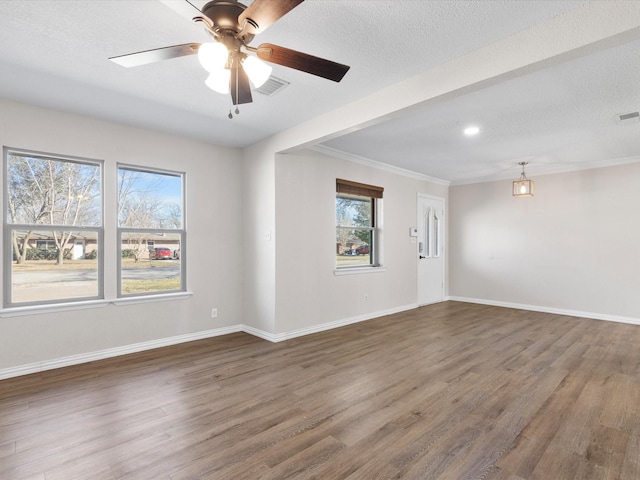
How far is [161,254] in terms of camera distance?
423 centimetres

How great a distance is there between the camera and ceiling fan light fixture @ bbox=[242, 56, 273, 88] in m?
1.84

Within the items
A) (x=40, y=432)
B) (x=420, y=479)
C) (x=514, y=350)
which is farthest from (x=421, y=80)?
(x=40, y=432)

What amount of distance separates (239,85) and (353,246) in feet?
12.5

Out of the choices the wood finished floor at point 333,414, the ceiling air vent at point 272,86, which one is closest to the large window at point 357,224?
the wood finished floor at point 333,414

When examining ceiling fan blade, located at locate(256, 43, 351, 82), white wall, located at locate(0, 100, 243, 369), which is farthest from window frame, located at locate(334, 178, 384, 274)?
ceiling fan blade, located at locate(256, 43, 351, 82)

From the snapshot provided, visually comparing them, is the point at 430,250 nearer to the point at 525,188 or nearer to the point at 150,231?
the point at 525,188

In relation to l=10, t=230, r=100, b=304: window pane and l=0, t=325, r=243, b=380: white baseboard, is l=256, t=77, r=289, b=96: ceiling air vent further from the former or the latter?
l=0, t=325, r=243, b=380: white baseboard

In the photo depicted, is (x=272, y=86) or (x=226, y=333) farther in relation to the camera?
(x=226, y=333)

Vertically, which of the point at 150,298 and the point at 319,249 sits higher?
the point at 319,249

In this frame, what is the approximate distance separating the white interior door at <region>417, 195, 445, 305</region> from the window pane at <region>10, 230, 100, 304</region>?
214 inches

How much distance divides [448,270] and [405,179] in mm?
2544

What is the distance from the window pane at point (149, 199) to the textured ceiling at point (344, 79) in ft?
2.02

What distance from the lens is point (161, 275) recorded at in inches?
167

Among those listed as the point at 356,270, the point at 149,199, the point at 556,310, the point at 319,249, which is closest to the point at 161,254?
the point at 149,199
